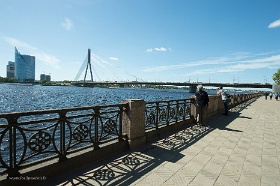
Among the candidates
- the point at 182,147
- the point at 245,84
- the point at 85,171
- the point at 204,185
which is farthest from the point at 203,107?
the point at 245,84

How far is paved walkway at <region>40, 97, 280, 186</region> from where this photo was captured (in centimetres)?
407

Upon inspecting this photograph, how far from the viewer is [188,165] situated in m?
4.88

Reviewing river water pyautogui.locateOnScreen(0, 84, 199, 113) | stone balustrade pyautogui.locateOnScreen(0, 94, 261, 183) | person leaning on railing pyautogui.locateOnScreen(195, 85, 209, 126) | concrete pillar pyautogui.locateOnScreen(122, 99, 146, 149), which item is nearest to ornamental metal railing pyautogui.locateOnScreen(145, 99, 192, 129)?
stone balustrade pyautogui.locateOnScreen(0, 94, 261, 183)

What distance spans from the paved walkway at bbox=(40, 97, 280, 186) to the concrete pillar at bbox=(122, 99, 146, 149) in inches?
12.0

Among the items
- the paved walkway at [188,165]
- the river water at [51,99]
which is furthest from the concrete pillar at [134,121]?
the river water at [51,99]

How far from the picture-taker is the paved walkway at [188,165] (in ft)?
13.4

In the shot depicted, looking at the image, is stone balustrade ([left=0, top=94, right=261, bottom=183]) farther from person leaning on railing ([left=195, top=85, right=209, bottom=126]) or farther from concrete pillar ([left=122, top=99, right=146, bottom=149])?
person leaning on railing ([left=195, top=85, right=209, bottom=126])

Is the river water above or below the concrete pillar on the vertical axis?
below

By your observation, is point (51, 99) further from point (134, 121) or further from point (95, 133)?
point (95, 133)

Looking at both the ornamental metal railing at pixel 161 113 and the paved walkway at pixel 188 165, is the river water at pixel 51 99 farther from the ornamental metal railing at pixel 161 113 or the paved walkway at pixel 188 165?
the paved walkway at pixel 188 165

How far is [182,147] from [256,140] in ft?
10.9

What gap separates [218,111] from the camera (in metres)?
13.7

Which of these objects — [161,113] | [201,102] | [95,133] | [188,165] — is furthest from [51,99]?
[188,165]

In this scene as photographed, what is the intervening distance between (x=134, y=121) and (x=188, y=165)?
6.19ft
